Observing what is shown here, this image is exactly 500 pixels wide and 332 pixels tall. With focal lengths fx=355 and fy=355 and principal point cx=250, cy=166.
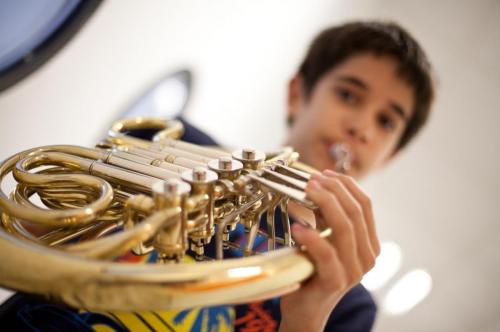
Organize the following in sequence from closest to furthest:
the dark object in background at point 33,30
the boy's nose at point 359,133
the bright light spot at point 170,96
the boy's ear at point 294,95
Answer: the dark object in background at point 33,30 → the boy's nose at point 359,133 → the boy's ear at point 294,95 → the bright light spot at point 170,96

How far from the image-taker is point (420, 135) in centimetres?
143

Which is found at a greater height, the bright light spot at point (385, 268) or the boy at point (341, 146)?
the boy at point (341, 146)

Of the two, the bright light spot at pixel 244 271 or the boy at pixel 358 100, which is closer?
the bright light spot at pixel 244 271

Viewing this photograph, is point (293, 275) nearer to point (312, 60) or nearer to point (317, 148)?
point (317, 148)

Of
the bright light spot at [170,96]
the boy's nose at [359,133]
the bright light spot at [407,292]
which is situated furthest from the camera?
the bright light spot at [407,292]

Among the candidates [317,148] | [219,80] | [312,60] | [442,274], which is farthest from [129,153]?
[442,274]

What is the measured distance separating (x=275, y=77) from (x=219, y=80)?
31 centimetres

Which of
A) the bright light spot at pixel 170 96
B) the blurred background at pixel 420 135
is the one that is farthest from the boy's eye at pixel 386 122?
the bright light spot at pixel 170 96

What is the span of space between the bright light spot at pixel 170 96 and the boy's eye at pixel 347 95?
53 centimetres

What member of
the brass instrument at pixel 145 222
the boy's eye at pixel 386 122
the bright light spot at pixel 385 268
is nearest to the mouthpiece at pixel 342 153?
the boy's eye at pixel 386 122

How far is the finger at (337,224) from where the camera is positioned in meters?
0.30

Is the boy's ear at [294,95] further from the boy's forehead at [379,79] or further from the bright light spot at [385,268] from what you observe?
the bright light spot at [385,268]

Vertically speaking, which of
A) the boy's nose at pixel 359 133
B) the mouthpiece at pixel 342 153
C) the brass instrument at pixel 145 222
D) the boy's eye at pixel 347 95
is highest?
the boy's eye at pixel 347 95

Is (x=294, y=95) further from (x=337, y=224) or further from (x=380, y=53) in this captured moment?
(x=337, y=224)
